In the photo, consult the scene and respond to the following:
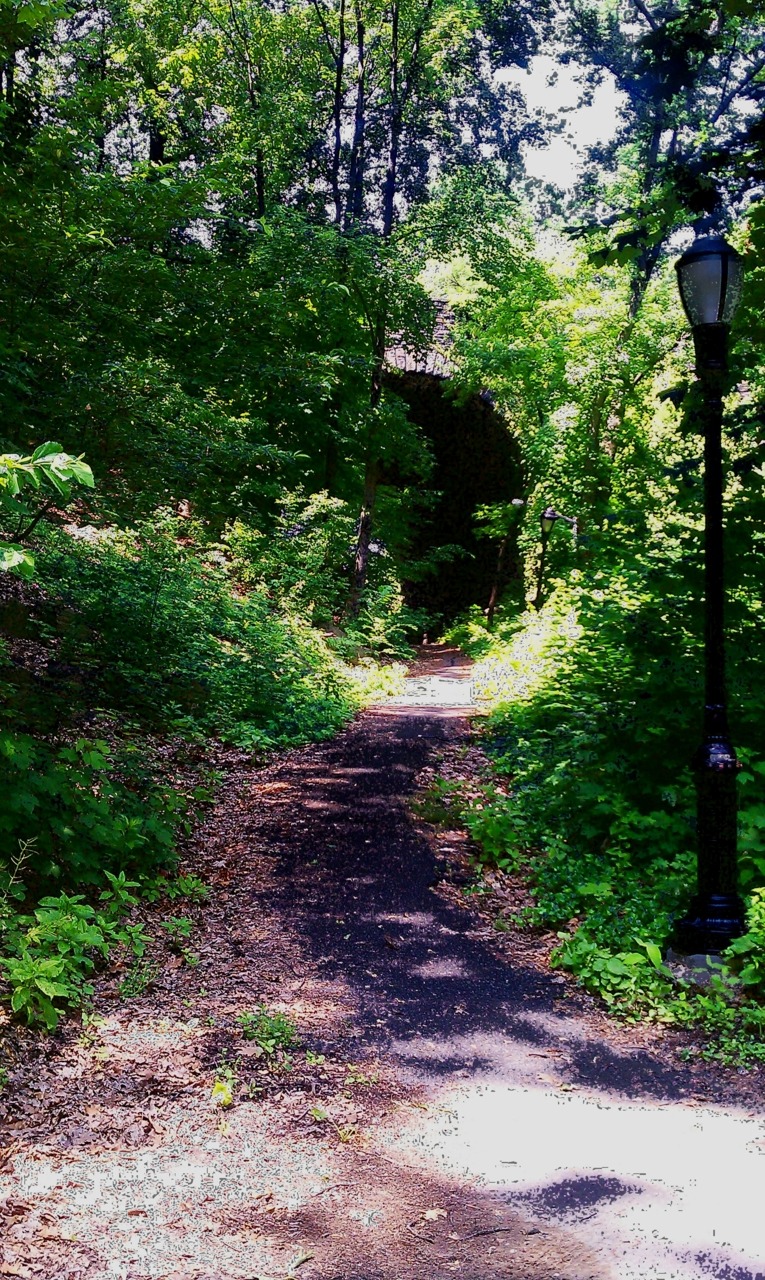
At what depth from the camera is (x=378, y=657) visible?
1884cm

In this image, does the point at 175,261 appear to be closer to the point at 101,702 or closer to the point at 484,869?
the point at 101,702

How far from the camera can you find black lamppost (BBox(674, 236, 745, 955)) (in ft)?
16.0

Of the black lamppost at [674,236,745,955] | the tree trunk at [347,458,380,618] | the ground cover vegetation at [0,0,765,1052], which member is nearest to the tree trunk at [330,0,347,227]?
the ground cover vegetation at [0,0,765,1052]

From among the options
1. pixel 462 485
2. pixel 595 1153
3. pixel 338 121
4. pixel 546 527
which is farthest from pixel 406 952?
pixel 462 485

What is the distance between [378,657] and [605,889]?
13421 mm

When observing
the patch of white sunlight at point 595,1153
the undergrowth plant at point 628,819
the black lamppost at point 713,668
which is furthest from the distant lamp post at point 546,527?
the patch of white sunlight at point 595,1153

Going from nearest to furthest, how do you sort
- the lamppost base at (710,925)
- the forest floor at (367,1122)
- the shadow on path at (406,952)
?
the forest floor at (367,1122) < the shadow on path at (406,952) < the lamppost base at (710,925)

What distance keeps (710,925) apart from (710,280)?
139 inches

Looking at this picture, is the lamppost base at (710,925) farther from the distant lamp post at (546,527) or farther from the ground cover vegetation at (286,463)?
the distant lamp post at (546,527)

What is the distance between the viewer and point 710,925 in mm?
4820

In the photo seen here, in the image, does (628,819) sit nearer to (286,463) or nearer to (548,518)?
(286,463)

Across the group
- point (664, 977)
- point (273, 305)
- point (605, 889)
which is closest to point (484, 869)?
point (605, 889)

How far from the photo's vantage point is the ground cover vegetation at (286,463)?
5.09 meters

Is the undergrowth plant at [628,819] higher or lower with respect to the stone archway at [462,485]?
lower
